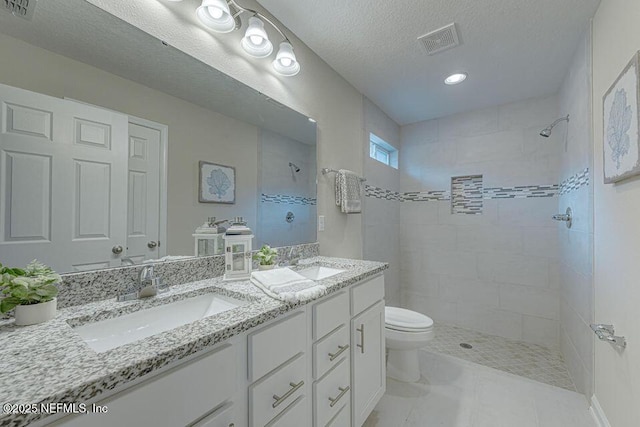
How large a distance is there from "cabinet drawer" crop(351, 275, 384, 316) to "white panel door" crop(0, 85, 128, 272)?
41.8 inches

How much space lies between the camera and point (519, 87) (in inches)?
95.1

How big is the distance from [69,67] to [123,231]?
60cm

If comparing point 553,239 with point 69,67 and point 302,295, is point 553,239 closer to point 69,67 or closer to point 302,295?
point 302,295

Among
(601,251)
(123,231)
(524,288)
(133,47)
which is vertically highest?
(133,47)

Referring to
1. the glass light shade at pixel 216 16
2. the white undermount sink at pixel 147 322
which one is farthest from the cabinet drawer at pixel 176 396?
the glass light shade at pixel 216 16

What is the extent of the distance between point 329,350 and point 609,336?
1.36 m

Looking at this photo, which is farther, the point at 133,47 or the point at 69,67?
the point at 133,47

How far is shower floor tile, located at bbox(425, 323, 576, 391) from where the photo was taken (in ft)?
6.86

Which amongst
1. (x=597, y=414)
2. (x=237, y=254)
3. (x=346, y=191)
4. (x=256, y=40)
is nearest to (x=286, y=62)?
(x=256, y=40)

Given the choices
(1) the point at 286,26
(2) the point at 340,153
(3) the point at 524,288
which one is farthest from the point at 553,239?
(1) the point at 286,26

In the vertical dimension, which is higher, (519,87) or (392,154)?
(519,87)

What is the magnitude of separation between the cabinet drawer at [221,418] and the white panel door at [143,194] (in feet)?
2.22

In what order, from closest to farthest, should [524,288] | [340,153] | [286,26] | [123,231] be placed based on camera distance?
[123,231], [286,26], [340,153], [524,288]

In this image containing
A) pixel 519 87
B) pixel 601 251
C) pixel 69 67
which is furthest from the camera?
pixel 519 87
